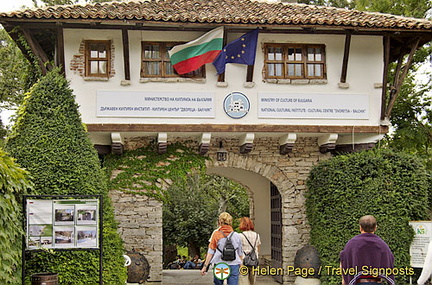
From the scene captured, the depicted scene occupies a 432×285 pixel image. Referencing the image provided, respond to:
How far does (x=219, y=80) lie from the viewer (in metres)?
12.3

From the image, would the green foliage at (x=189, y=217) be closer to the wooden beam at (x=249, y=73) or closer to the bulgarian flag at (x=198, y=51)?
the wooden beam at (x=249, y=73)

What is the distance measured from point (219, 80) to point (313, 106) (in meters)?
2.10

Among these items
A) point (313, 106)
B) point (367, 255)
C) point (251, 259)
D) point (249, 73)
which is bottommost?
point (251, 259)

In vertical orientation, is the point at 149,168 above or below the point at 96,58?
below

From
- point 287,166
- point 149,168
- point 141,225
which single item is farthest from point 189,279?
point 287,166

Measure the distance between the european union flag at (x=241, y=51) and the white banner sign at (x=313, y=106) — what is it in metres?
0.85

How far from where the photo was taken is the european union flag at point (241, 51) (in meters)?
12.1

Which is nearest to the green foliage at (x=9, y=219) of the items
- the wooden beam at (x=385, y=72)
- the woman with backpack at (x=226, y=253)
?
the woman with backpack at (x=226, y=253)

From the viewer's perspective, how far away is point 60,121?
9.94m

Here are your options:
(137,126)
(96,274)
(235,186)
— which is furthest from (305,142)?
(235,186)

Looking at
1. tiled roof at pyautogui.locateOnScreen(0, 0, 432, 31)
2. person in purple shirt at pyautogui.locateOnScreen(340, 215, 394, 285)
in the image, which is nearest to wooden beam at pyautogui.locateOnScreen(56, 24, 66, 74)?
tiled roof at pyautogui.locateOnScreen(0, 0, 432, 31)

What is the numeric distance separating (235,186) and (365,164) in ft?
50.1

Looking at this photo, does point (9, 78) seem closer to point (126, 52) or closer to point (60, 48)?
point (60, 48)

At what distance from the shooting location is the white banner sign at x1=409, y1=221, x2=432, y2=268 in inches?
442
